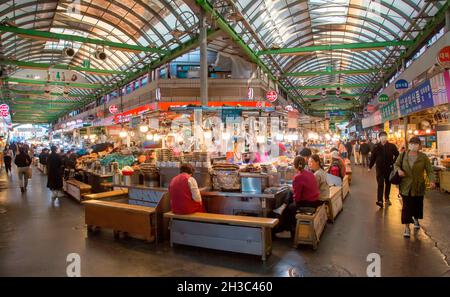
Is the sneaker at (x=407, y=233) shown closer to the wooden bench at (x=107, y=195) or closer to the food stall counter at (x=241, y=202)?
the food stall counter at (x=241, y=202)

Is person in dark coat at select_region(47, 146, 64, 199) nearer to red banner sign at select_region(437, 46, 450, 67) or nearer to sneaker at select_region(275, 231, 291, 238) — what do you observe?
sneaker at select_region(275, 231, 291, 238)

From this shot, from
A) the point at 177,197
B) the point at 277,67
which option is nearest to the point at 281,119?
the point at 177,197

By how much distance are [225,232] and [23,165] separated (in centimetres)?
1118

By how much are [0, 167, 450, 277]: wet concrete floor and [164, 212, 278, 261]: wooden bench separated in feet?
0.50

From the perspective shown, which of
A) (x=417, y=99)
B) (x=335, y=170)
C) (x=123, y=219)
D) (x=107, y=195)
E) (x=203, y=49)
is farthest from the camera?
(x=203, y=49)

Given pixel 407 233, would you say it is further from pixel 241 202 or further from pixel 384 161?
pixel 241 202

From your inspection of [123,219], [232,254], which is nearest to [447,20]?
[232,254]

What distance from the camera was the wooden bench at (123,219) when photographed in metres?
6.18

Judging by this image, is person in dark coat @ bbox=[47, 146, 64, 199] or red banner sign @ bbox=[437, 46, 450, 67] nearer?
red banner sign @ bbox=[437, 46, 450, 67]

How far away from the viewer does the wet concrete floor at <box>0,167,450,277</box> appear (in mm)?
4715

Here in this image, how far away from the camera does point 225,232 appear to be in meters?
5.39

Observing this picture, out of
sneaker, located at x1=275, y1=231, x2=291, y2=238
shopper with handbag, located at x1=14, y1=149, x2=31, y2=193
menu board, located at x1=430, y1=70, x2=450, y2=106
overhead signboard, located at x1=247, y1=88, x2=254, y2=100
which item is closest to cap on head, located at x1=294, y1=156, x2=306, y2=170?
sneaker, located at x1=275, y1=231, x2=291, y2=238

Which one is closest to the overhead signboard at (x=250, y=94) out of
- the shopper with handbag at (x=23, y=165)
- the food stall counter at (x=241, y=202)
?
the shopper with handbag at (x=23, y=165)
